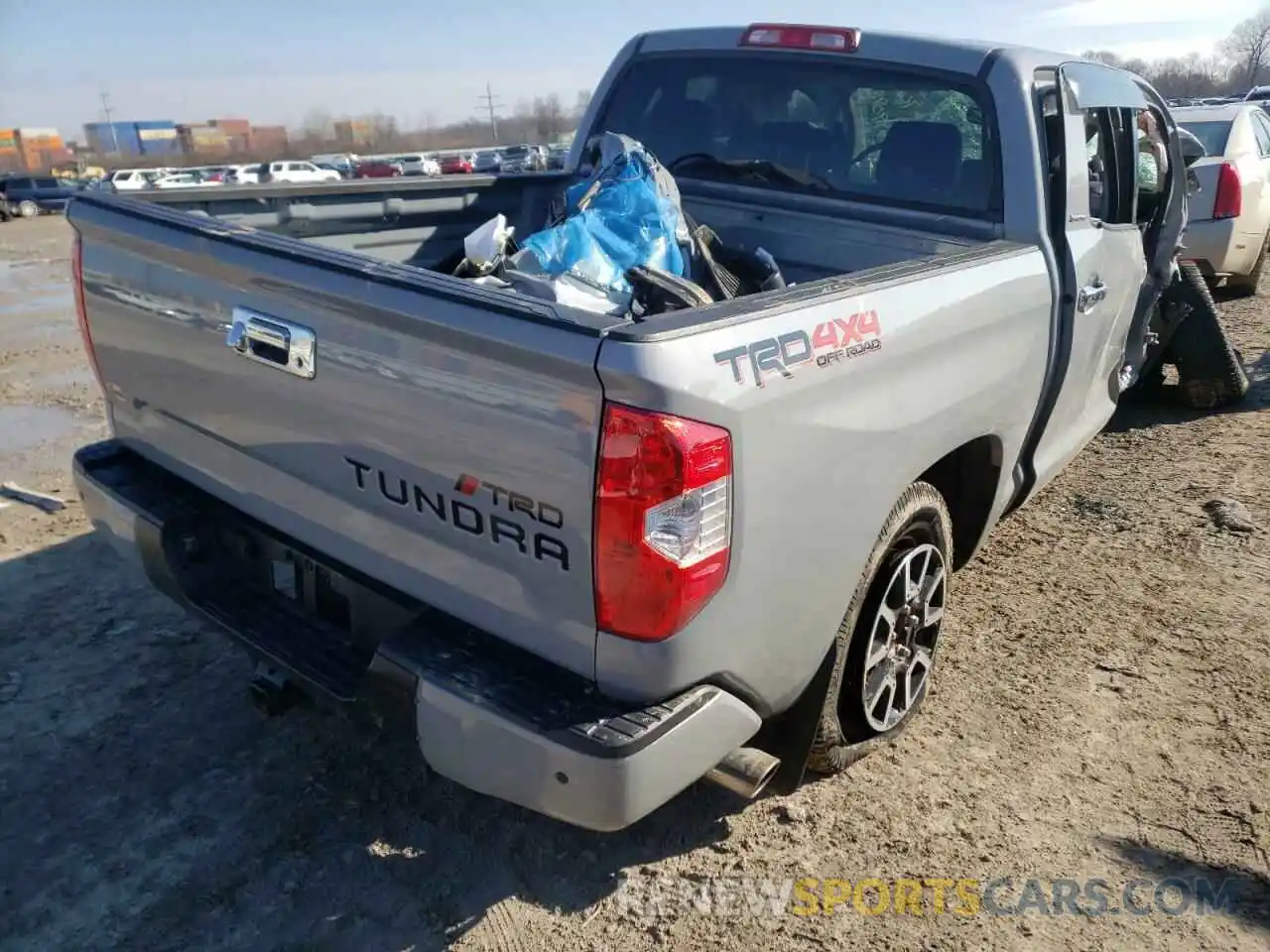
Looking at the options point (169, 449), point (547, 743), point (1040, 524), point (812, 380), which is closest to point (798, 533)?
point (812, 380)

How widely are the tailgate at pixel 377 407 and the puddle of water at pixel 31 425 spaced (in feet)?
11.4

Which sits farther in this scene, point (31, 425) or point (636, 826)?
point (31, 425)

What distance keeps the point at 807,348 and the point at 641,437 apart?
1.59 ft

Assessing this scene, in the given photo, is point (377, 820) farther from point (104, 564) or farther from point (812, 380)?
point (104, 564)

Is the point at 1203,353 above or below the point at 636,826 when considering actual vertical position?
above

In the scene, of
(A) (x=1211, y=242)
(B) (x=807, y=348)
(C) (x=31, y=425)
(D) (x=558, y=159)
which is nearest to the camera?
(B) (x=807, y=348)

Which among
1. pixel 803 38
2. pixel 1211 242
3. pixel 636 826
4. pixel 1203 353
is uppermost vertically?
pixel 803 38

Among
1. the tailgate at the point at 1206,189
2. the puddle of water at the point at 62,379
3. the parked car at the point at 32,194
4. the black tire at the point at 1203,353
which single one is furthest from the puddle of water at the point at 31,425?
the parked car at the point at 32,194

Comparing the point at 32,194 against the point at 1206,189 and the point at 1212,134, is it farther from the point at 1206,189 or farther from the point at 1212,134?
the point at 1206,189

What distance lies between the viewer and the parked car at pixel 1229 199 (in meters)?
8.22

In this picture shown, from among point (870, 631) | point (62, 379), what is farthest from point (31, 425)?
point (870, 631)

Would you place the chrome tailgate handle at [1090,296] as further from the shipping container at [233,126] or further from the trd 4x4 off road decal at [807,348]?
the shipping container at [233,126]

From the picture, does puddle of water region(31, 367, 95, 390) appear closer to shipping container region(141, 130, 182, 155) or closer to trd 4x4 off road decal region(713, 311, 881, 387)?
trd 4x4 off road decal region(713, 311, 881, 387)

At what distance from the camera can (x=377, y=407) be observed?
215 cm
